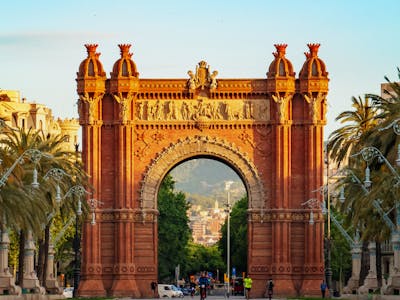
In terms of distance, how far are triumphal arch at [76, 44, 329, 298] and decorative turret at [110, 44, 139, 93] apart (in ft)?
0.23

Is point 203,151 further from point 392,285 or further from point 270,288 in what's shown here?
point 392,285

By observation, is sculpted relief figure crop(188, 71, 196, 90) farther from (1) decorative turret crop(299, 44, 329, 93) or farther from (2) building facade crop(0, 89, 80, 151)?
(2) building facade crop(0, 89, 80, 151)

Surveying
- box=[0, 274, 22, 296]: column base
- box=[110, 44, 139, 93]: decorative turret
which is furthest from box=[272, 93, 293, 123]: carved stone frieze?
box=[0, 274, 22, 296]: column base

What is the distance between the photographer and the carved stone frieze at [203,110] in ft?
310

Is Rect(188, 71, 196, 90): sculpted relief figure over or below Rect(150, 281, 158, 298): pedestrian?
over

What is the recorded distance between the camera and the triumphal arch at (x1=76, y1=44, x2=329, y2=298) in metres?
93.3

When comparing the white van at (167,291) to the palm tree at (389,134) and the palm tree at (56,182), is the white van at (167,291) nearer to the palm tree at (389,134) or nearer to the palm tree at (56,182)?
the palm tree at (56,182)

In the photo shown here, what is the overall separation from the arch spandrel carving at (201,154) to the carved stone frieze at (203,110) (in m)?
1.61

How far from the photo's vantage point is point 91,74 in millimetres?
94188

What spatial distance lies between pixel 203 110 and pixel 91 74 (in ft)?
26.5

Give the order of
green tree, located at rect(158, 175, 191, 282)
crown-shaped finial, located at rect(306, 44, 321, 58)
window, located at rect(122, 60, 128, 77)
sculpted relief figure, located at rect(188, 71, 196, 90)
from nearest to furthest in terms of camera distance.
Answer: crown-shaped finial, located at rect(306, 44, 321, 58) < window, located at rect(122, 60, 128, 77) < sculpted relief figure, located at rect(188, 71, 196, 90) < green tree, located at rect(158, 175, 191, 282)

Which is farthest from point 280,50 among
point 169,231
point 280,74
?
point 169,231

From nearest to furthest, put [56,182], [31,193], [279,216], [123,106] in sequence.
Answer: [31,193], [56,182], [279,216], [123,106]

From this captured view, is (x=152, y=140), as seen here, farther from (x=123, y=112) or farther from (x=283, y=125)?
(x=283, y=125)
